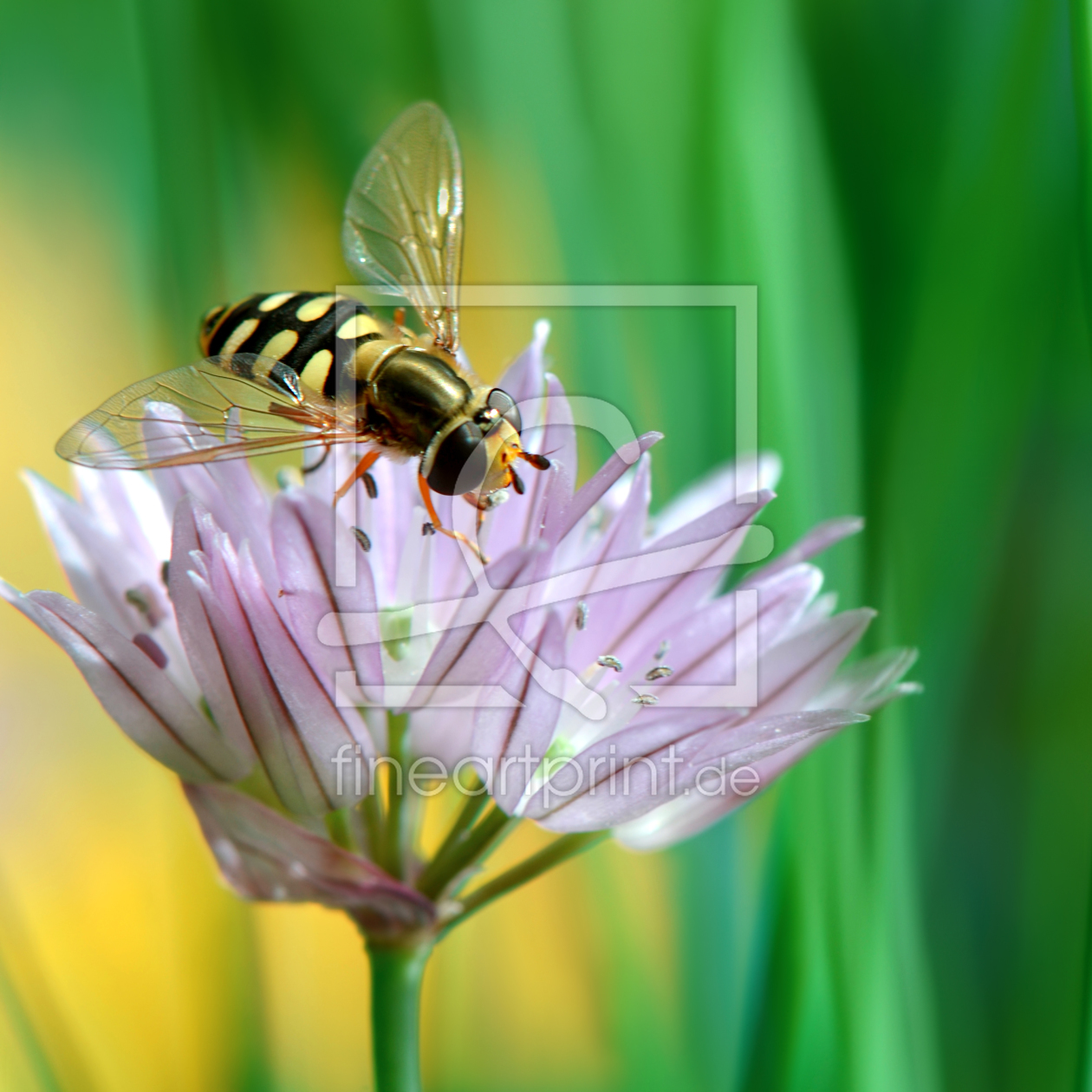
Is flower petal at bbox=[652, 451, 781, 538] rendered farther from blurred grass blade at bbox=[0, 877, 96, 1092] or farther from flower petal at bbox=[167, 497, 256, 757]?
blurred grass blade at bbox=[0, 877, 96, 1092]

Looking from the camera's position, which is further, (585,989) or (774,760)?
(585,989)

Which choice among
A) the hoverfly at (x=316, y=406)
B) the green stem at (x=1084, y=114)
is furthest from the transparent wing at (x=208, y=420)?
the green stem at (x=1084, y=114)

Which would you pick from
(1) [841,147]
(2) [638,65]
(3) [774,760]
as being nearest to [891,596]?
(3) [774,760]

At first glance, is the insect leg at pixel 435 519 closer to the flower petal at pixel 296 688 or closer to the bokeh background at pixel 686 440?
the flower petal at pixel 296 688

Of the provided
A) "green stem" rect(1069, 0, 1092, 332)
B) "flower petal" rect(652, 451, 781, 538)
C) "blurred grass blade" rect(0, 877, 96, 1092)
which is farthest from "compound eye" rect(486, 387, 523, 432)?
"blurred grass blade" rect(0, 877, 96, 1092)

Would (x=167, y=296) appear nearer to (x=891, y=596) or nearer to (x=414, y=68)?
(x=414, y=68)

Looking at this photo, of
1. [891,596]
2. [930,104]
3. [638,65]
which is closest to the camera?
[891,596]
